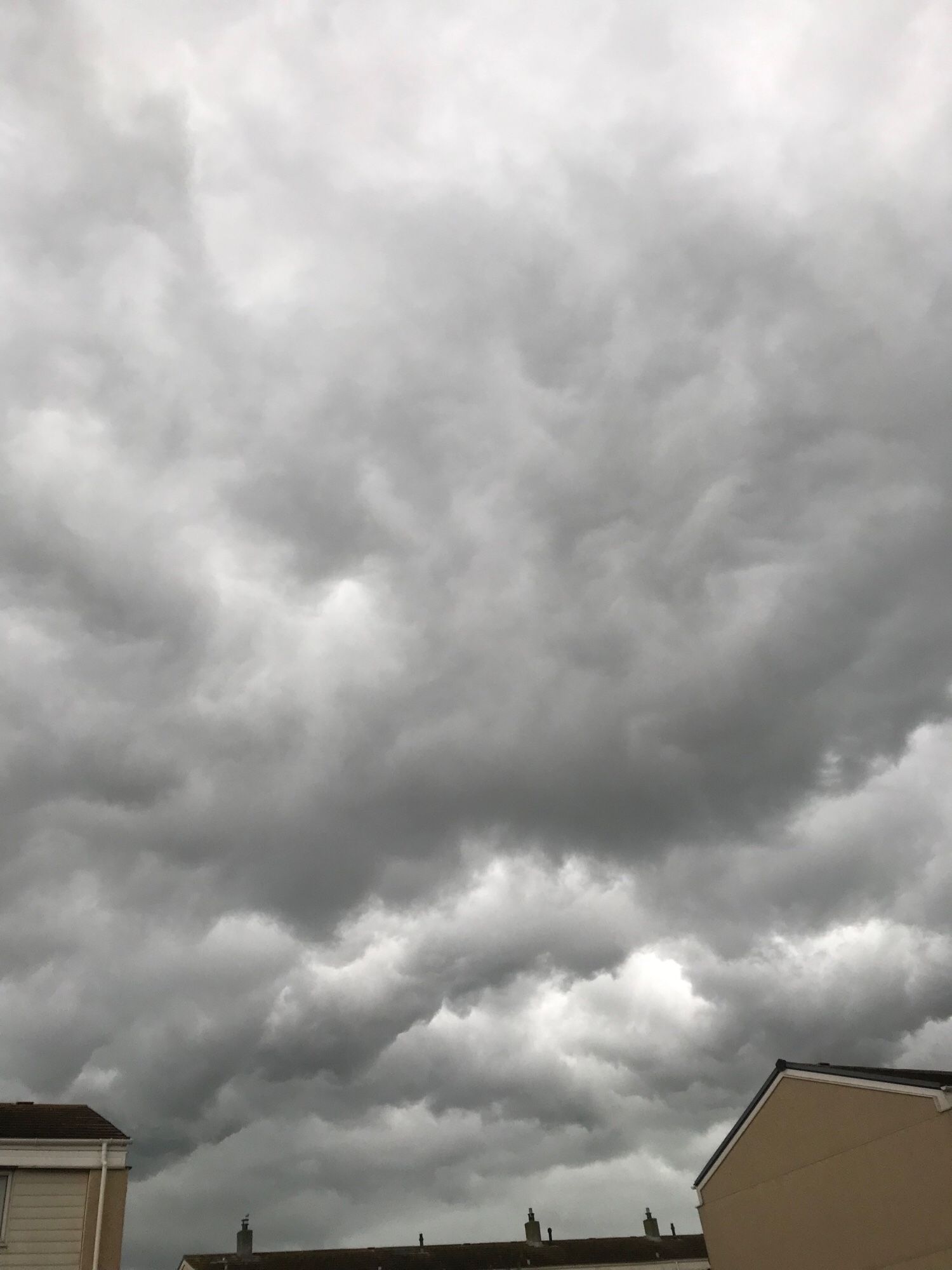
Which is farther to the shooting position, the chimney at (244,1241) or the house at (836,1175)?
the chimney at (244,1241)

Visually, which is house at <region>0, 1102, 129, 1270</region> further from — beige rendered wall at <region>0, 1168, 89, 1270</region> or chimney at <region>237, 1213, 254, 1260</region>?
chimney at <region>237, 1213, 254, 1260</region>

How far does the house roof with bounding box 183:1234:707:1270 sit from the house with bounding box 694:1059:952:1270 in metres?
21.2

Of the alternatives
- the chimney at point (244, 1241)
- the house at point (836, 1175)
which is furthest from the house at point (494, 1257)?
the house at point (836, 1175)

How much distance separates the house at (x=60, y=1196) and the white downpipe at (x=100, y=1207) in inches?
0.7

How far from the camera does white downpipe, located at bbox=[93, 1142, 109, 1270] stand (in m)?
27.0

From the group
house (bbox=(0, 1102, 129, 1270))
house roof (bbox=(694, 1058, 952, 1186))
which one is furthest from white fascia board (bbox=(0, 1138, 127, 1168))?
house roof (bbox=(694, 1058, 952, 1186))

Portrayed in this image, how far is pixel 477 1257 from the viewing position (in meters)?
55.0

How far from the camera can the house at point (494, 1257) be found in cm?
5134

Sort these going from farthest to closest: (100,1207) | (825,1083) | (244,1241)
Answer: (244,1241) < (825,1083) < (100,1207)

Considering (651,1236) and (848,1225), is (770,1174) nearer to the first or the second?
(848,1225)

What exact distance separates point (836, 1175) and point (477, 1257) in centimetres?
3238

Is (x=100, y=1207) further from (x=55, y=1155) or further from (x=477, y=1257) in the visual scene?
(x=477, y=1257)

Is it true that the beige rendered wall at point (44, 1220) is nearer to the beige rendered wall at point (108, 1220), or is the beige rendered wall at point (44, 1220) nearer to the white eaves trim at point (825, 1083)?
the beige rendered wall at point (108, 1220)

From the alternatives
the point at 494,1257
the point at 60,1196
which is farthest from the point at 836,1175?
the point at 494,1257
